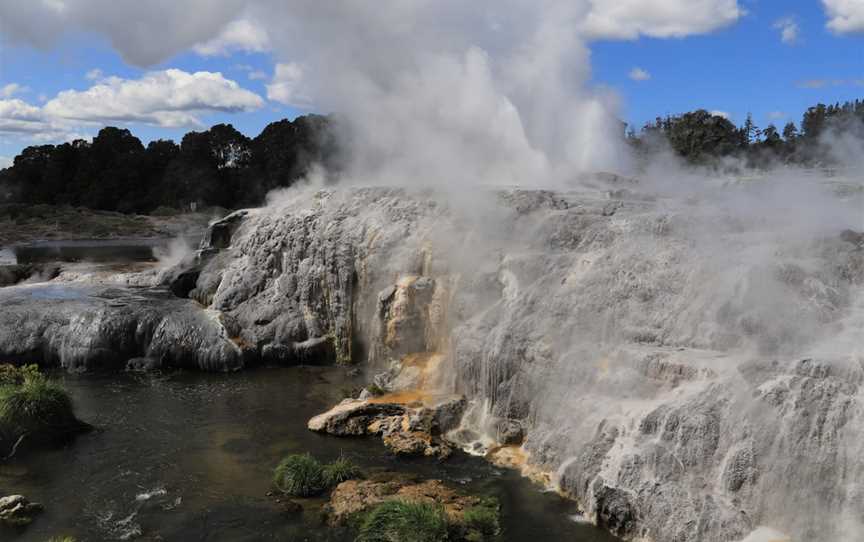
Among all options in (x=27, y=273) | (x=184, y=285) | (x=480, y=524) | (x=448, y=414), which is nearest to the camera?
(x=480, y=524)

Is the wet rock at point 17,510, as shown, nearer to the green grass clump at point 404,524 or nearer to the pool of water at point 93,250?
the green grass clump at point 404,524

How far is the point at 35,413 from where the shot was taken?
43.2 ft

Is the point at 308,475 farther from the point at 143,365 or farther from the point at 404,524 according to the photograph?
the point at 143,365

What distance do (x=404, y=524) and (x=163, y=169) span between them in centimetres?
6520

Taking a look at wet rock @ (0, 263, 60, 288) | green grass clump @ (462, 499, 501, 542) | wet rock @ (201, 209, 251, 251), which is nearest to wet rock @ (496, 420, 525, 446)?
green grass clump @ (462, 499, 501, 542)

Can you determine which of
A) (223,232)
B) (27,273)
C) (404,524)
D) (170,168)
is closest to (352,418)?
(404,524)

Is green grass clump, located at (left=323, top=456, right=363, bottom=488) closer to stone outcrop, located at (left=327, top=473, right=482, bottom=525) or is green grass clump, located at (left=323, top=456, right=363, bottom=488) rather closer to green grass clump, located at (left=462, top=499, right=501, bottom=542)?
stone outcrop, located at (left=327, top=473, right=482, bottom=525)

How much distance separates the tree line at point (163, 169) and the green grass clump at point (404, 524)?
54.0m

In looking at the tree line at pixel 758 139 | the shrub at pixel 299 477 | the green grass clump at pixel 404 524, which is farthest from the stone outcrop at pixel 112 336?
the tree line at pixel 758 139

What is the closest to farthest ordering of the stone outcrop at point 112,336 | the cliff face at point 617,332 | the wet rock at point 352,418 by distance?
1. the cliff face at point 617,332
2. the wet rock at point 352,418
3. the stone outcrop at point 112,336

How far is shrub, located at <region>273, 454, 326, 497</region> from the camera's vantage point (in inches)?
444

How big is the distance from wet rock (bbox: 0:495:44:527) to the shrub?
3.39 m

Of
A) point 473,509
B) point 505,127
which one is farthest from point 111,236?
point 473,509

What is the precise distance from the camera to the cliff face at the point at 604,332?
9375 millimetres
